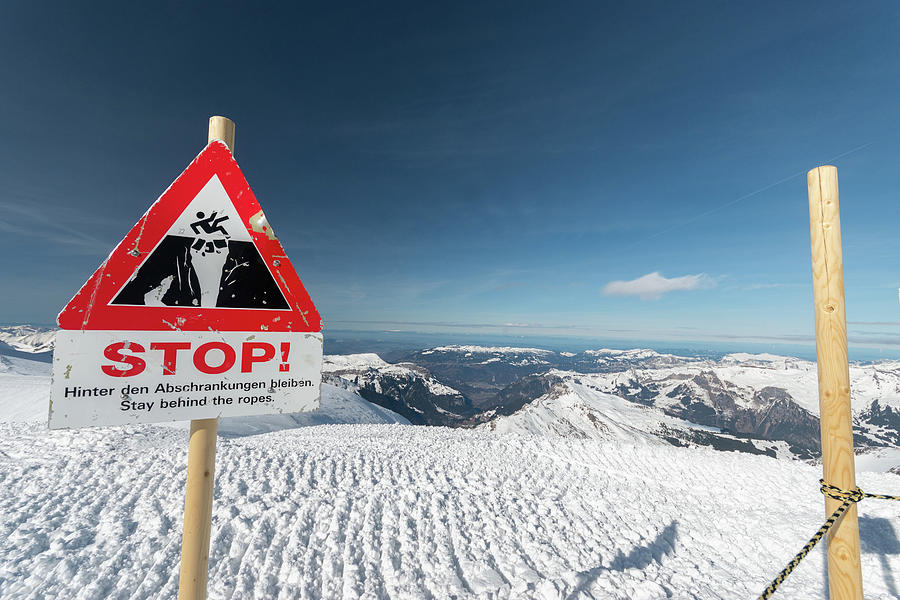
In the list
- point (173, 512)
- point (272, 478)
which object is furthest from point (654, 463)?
point (173, 512)

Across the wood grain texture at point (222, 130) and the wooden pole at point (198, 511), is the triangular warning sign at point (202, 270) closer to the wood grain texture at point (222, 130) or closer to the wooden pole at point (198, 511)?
the wood grain texture at point (222, 130)

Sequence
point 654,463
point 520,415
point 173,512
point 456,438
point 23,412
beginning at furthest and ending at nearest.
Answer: point 520,415 < point 23,412 < point 456,438 < point 654,463 < point 173,512

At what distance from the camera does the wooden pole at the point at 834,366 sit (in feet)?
9.05

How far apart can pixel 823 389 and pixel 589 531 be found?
5298 millimetres

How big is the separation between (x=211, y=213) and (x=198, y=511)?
5.30 ft

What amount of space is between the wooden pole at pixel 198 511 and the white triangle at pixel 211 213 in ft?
3.34

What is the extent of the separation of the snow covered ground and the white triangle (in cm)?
439

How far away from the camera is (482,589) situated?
466 centimetres

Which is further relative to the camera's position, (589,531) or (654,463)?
(654,463)

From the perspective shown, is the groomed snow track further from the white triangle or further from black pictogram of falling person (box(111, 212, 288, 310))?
the white triangle

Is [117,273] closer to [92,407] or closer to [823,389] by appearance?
[92,407]

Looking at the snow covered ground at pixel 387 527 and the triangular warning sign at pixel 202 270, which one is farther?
the snow covered ground at pixel 387 527

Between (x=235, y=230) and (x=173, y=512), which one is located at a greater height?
(x=235, y=230)

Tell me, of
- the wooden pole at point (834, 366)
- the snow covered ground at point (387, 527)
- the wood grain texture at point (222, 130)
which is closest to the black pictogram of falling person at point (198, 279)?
the wood grain texture at point (222, 130)
